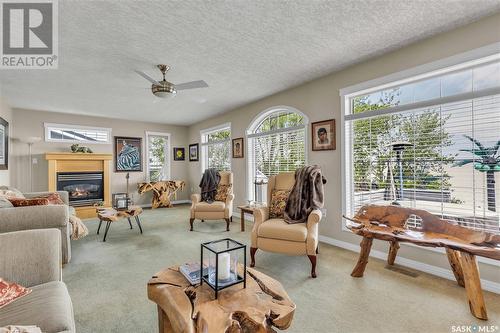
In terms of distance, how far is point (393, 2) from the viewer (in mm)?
1978

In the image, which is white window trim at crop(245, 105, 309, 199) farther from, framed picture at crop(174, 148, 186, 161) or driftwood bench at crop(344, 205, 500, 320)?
framed picture at crop(174, 148, 186, 161)

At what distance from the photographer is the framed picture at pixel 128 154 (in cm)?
642

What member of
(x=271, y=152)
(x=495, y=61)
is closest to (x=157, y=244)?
(x=271, y=152)

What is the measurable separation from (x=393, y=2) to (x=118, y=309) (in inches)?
135

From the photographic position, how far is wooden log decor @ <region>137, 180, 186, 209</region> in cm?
652

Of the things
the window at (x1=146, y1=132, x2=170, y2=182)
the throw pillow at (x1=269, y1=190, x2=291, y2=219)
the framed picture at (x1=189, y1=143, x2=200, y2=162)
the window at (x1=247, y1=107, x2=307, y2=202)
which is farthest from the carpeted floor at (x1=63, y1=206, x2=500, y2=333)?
the framed picture at (x1=189, y1=143, x2=200, y2=162)

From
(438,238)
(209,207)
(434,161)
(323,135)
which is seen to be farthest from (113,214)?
(434,161)

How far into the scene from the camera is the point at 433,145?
263cm

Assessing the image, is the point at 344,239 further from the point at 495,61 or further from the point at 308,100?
the point at 495,61

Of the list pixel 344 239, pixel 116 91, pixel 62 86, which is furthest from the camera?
pixel 116 91

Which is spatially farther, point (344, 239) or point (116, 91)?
point (116, 91)

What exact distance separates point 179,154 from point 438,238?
268 inches

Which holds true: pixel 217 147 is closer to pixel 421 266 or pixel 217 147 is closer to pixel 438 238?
pixel 421 266

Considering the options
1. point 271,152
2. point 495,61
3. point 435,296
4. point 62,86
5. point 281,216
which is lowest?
point 435,296
